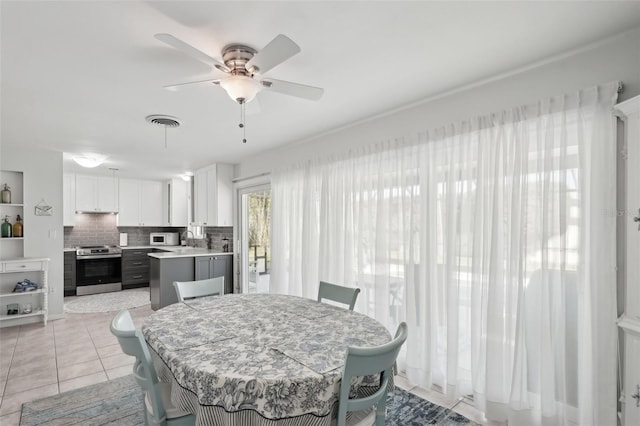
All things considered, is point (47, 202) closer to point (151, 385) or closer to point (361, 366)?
point (151, 385)

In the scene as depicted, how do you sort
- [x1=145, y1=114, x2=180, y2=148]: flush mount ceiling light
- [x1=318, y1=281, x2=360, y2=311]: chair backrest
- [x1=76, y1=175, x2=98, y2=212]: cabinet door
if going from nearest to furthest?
[x1=318, y1=281, x2=360, y2=311]: chair backrest, [x1=145, y1=114, x2=180, y2=148]: flush mount ceiling light, [x1=76, y1=175, x2=98, y2=212]: cabinet door

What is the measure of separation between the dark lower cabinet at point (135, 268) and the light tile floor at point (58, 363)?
2.25 m

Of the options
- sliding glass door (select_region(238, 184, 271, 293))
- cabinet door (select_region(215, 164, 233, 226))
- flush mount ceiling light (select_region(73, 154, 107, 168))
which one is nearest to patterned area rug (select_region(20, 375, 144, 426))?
sliding glass door (select_region(238, 184, 271, 293))

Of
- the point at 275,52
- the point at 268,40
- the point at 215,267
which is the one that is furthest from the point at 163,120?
the point at 215,267

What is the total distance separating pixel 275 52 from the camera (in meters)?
1.57

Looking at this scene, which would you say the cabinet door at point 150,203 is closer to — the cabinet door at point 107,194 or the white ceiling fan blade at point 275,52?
the cabinet door at point 107,194

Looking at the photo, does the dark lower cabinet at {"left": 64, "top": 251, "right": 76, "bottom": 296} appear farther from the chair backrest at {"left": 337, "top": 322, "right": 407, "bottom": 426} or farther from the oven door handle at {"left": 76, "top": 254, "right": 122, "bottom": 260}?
the chair backrest at {"left": 337, "top": 322, "right": 407, "bottom": 426}

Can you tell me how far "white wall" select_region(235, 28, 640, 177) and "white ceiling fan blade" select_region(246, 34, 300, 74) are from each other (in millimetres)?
1615

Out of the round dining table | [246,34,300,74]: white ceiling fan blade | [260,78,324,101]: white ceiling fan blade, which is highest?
[246,34,300,74]: white ceiling fan blade

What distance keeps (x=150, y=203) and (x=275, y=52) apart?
699cm

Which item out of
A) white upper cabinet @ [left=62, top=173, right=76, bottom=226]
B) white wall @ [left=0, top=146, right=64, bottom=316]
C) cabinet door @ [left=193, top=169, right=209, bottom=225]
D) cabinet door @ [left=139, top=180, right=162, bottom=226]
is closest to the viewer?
white wall @ [left=0, top=146, right=64, bottom=316]

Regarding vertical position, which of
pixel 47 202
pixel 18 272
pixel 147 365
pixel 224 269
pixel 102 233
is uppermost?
pixel 47 202

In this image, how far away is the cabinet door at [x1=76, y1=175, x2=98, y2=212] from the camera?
663 centimetres

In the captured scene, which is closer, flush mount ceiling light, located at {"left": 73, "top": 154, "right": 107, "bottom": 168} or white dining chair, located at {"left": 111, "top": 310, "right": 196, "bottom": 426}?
white dining chair, located at {"left": 111, "top": 310, "right": 196, "bottom": 426}
